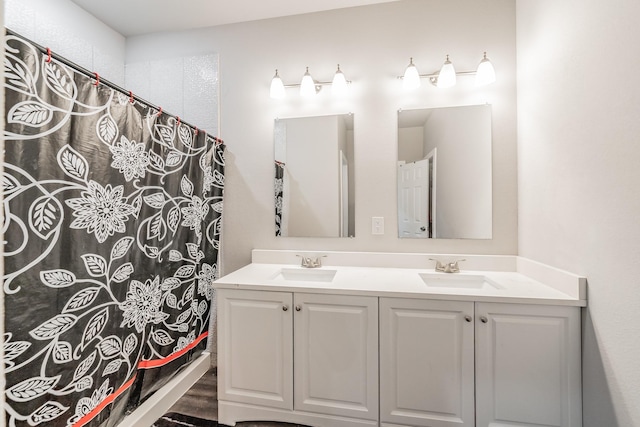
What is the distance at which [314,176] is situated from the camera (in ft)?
6.93

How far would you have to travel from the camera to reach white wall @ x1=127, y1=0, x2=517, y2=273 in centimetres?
193

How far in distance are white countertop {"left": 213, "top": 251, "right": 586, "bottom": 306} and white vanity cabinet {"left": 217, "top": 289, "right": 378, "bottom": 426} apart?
0.05m

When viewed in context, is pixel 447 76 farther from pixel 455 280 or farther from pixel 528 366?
pixel 528 366

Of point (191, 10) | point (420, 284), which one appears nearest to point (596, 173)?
point (420, 284)

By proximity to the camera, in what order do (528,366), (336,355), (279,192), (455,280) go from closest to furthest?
(528,366), (336,355), (455,280), (279,192)

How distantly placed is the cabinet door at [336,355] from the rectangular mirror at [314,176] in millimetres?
656

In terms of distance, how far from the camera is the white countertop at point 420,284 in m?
1.38

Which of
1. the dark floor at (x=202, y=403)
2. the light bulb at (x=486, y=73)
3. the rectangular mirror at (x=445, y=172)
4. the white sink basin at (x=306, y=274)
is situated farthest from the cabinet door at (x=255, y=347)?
the light bulb at (x=486, y=73)

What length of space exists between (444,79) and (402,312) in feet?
4.83

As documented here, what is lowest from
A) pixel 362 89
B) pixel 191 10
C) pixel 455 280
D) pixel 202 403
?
pixel 202 403

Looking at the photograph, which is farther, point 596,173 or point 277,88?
point 277,88

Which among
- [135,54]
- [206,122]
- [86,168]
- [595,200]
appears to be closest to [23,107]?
[86,168]

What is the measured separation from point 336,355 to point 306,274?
584 mm

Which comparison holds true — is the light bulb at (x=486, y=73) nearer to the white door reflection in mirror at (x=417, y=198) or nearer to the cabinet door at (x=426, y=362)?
the white door reflection in mirror at (x=417, y=198)
